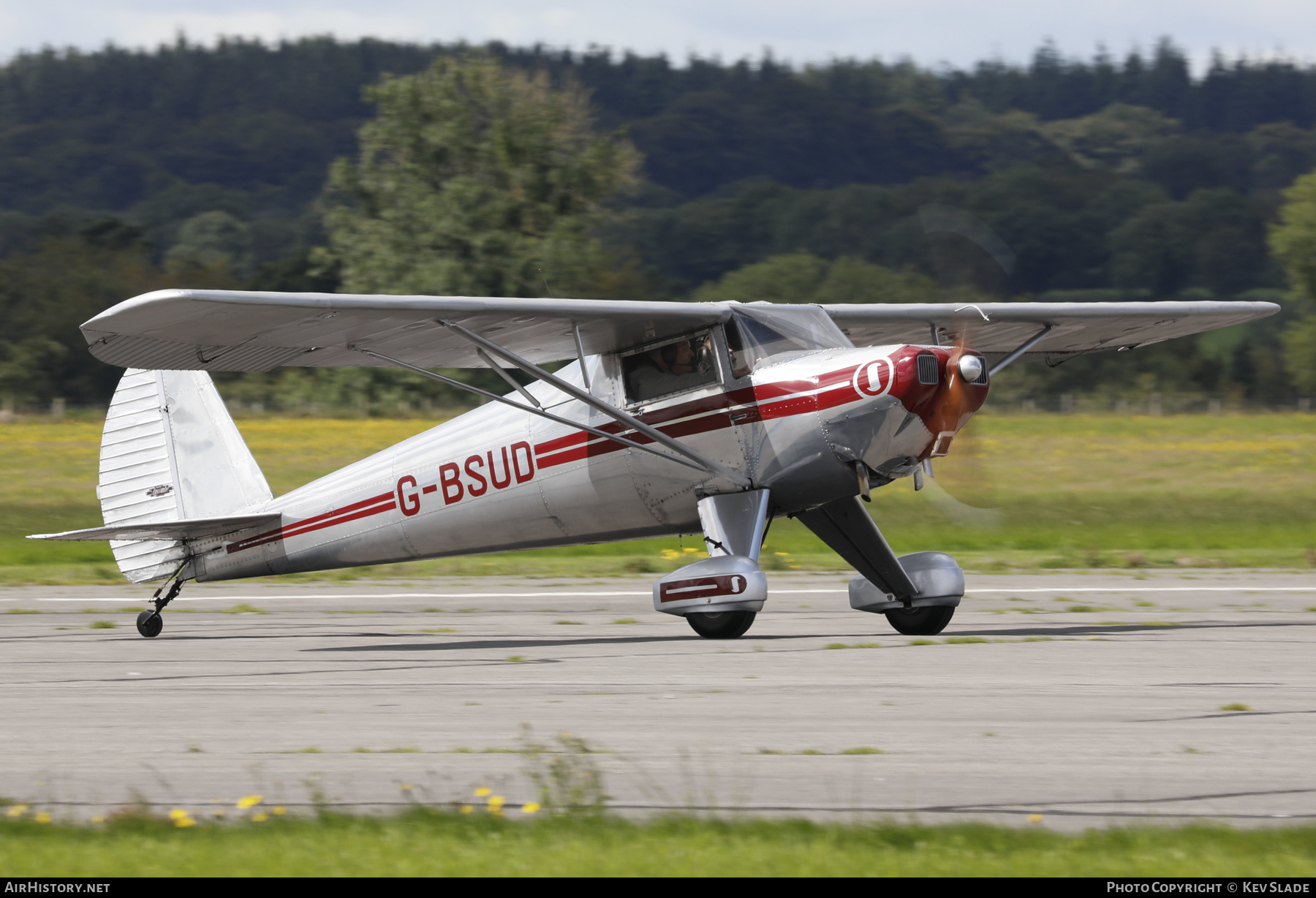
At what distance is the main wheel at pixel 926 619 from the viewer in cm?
1330

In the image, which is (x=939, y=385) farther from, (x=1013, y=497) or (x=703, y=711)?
(x=1013, y=497)

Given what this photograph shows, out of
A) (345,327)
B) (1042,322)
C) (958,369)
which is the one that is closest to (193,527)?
(345,327)

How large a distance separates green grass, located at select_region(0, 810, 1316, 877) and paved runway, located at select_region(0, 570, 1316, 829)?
37 centimetres

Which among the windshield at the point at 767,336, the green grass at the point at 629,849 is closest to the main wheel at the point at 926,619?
the windshield at the point at 767,336

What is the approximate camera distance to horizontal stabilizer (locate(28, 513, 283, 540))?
14531 millimetres

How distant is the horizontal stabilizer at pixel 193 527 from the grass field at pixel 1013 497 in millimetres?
6828

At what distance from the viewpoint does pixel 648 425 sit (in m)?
13.2

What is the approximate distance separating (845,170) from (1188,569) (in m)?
171

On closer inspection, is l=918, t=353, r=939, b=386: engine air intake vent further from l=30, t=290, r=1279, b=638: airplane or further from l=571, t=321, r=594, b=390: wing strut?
l=571, t=321, r=594, b=390: wing strut

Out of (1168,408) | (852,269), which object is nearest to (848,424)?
(1168,408)

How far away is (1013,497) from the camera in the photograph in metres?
33.0

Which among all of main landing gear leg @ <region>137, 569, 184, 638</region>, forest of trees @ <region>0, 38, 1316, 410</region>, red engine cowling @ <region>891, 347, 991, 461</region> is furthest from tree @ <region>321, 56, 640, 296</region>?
red engine cowling @ <region>891, 347, 991, 461</region>

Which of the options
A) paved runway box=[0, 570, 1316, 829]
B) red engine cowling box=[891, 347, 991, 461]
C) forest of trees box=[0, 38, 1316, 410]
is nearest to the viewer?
paved runway box=[0, 570, 1316, 829]

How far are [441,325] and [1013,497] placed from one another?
22.6 m
